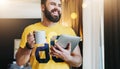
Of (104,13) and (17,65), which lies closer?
(17,65)

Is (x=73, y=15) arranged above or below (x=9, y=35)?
above

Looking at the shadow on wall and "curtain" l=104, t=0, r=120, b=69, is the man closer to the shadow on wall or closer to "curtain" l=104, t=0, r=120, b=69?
the shadow on wall

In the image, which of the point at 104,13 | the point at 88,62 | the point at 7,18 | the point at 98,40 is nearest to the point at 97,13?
the point at 104,13

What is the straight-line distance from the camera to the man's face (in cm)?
293

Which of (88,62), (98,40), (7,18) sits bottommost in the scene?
(88,62)

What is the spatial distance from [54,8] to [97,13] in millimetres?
430

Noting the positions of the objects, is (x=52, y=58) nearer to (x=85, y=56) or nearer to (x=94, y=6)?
(x=85, y=56)

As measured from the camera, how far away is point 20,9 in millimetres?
2969

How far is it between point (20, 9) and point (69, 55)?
637mm

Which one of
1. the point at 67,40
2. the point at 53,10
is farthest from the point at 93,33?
the point at 53,10

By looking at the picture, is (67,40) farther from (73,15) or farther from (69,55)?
(73,15)

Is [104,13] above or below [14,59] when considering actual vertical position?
above

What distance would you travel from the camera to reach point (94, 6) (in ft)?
9.98

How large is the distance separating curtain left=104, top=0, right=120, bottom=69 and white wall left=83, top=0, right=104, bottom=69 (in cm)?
5
